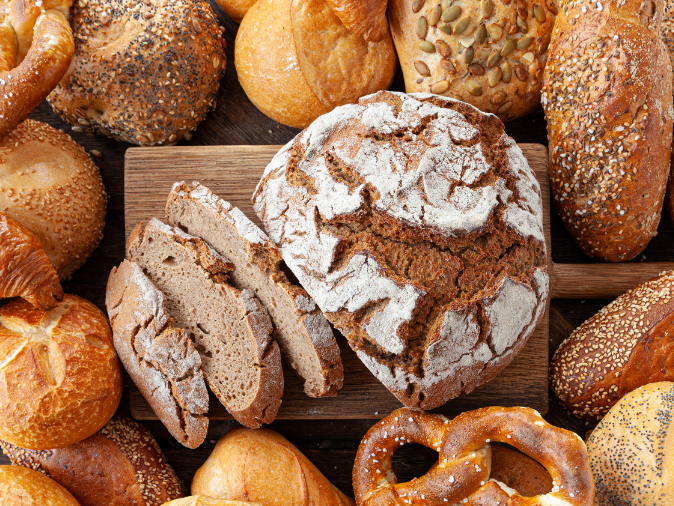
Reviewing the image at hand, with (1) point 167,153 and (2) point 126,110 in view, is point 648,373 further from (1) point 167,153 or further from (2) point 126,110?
(2) point 126,110

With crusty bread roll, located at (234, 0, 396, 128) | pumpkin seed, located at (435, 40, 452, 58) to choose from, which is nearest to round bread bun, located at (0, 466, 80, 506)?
crusty bread roll, located at (234, 0, 396, 128)

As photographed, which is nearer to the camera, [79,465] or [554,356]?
[79,465]

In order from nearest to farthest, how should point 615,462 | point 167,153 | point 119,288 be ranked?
point 615,462
point 119,288
point 167,153

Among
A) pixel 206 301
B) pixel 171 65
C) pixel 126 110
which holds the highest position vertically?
pixel 171 65

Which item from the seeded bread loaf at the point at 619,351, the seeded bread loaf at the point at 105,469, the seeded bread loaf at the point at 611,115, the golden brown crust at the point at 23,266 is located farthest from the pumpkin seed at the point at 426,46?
the seeded bread loaf at the point at 105,469

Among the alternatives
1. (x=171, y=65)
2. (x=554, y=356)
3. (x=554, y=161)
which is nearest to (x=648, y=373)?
(x=554, y=356)

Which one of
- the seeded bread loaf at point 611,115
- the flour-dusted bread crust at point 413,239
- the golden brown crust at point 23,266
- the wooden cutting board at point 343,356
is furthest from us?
the wooden cutting board at point 343,356

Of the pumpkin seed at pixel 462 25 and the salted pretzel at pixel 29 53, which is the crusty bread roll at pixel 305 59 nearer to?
the pumpkin seed at pixel 462 25
